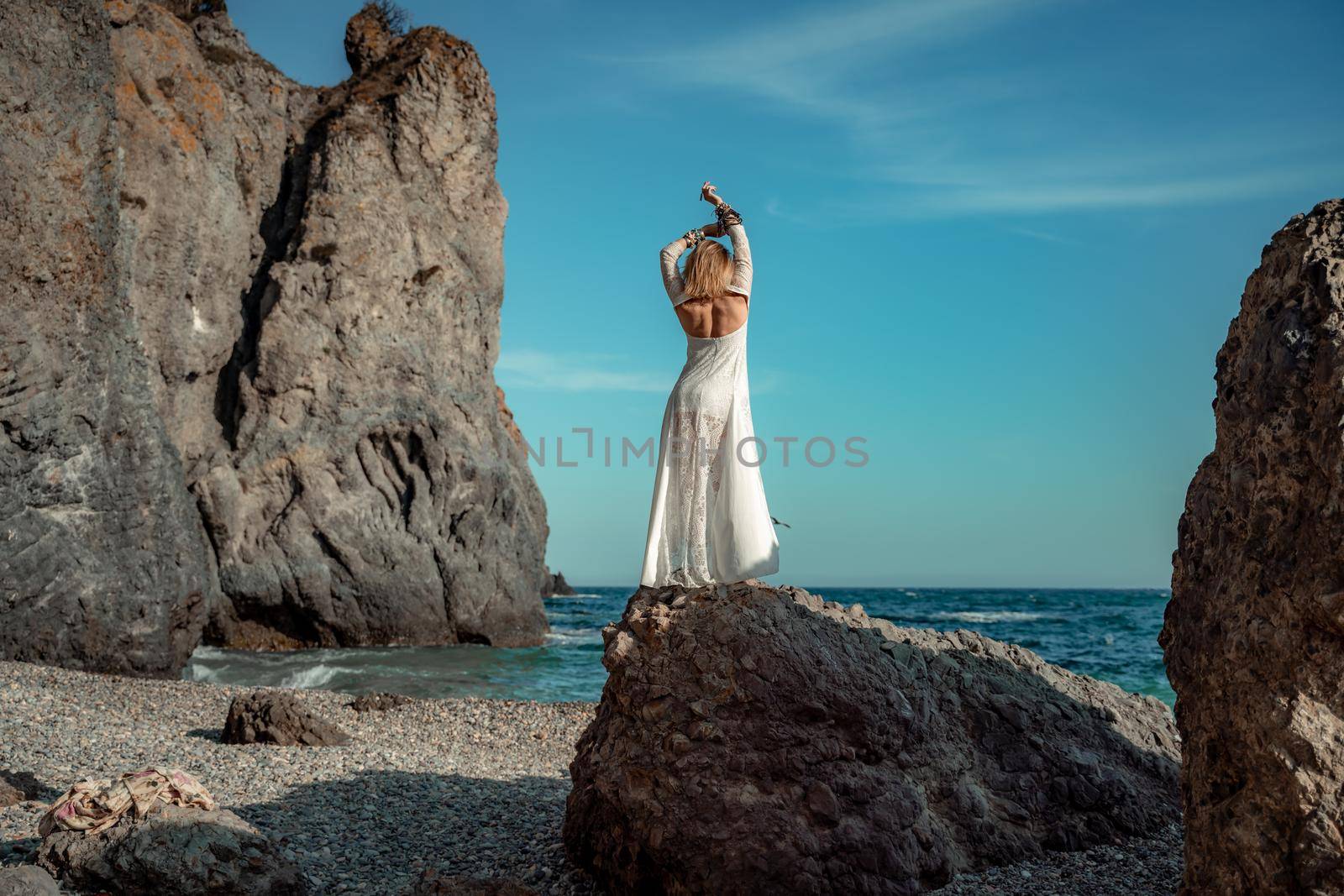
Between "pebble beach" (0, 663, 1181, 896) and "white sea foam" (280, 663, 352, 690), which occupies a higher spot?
"pebble beach" (0, 663, 1181, 896)

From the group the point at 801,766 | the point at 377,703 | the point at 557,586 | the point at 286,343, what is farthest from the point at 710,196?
the point at 557,586

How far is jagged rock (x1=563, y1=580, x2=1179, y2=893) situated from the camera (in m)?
5.42

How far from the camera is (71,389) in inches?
529

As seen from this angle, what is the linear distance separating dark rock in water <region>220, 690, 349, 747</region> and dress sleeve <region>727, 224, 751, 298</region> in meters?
6.51

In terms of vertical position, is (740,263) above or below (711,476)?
above

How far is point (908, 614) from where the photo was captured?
152 ft

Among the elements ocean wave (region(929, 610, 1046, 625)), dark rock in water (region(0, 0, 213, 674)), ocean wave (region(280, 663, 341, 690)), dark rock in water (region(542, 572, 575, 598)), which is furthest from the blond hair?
dark rock in water (region(542, 572, 575, 598))

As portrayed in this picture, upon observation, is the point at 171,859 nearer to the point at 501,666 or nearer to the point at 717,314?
the point at 717,314

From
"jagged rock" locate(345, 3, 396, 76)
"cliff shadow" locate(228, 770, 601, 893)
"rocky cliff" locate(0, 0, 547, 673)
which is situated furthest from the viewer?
"jagged rock" locate(345, 3, 396, 76)

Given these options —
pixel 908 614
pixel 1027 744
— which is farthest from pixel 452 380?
pixel 908 614

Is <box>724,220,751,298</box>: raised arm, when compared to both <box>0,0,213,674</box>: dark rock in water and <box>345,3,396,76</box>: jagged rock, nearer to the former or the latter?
<box>0,0,213,674</box>: dark rock in water

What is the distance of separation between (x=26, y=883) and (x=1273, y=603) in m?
6.01

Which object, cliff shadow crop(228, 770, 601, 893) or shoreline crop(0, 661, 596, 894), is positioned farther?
shoreline crop(0, 661, 596, 894)

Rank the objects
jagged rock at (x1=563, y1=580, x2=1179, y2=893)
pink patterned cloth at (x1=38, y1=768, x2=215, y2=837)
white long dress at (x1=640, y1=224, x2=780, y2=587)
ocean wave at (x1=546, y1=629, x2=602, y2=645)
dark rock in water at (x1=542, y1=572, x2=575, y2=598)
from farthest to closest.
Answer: dark rock in water at (x1=542, y1=572, x2=575, y2=598), ocean wave at (x1=546, y1=629, x2=602, y2=645), white long dress at (x1=640, y1=224, x2=780, y2=587), pink patterned cloth at (x1=38, y1=768, x2=215, y2=837), jagged rock at (x1=563, y1=580, x2=1179, y2=893)
